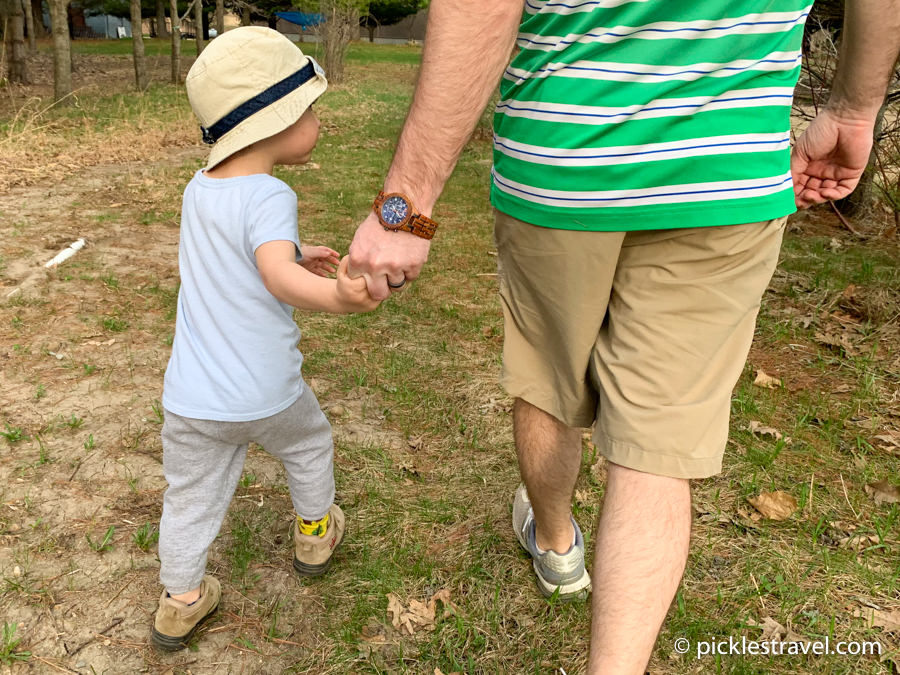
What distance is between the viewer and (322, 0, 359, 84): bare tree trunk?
19688 mm

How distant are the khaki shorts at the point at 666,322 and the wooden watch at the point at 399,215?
29 centimetres

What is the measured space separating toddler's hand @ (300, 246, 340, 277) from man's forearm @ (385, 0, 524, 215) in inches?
23.1

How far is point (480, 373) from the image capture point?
149 inches

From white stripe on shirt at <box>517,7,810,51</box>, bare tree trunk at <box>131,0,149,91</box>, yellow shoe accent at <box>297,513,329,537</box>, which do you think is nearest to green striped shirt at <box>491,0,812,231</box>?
white stripe on shirt at <box>517,7,810,51</box>

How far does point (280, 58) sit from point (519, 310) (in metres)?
0.96

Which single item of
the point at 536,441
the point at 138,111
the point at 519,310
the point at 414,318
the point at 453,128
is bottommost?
the point at 138,111

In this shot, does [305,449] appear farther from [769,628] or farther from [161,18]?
[161,18]

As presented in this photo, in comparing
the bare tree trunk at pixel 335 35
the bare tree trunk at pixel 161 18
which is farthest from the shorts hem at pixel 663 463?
the bare tree trunk at pixel 161 18

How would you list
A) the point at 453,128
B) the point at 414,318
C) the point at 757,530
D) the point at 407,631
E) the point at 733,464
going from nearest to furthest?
the point at 453,128 → the point at 407,631 → the point at 757,530 → the point at 733,464 → the point at 414,318

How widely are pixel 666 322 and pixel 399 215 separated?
61 centimetres

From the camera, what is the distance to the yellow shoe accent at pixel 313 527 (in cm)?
233

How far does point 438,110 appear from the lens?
147 centimetres

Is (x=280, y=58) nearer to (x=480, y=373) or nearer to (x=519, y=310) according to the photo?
(x=519, y=310)

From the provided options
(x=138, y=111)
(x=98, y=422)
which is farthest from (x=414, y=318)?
(x=138, y=111)
